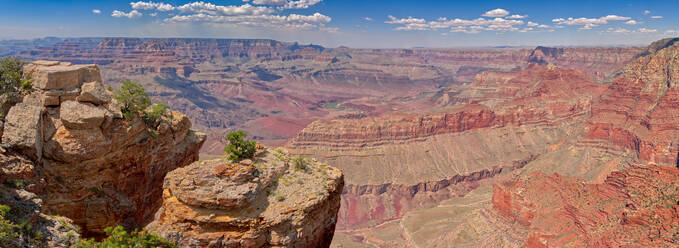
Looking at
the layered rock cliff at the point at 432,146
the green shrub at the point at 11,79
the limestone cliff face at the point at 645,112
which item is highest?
the green shrub at the point at 11,79

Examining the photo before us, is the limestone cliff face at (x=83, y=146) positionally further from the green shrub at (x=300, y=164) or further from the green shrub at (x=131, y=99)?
the green shrub at (x=300, y=164)

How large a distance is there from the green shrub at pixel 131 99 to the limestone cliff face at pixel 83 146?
49 cm

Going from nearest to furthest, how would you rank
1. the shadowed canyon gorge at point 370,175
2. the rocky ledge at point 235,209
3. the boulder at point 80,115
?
the rocky ledge at point 235,209
the shadowed canyon gorge at point 370,175
the boulder at point 80,115

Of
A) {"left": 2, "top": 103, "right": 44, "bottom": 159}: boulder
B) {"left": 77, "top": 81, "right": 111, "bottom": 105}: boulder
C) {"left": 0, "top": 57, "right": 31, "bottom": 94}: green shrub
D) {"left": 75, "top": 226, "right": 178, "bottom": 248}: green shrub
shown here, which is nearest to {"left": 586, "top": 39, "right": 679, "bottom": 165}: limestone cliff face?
{"left": 75, "top": 226, "right": 178, "bottom": 248}: green shrub

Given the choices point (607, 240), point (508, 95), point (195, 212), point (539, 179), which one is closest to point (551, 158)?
point (539, 179)

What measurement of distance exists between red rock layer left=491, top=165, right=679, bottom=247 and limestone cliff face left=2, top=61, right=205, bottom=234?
146 ft

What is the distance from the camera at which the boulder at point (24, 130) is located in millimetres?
16953

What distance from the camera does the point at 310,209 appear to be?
786 inches

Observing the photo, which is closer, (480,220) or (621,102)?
(480,220)

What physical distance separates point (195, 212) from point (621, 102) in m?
142

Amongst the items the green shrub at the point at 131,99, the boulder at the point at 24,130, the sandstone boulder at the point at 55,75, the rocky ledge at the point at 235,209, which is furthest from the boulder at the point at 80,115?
the rocky ledge at the point at 235,209

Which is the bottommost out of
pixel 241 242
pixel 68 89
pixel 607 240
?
pixel 607 240

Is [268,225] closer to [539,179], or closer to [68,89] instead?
[68,89]

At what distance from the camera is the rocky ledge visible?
1844 centimetres
